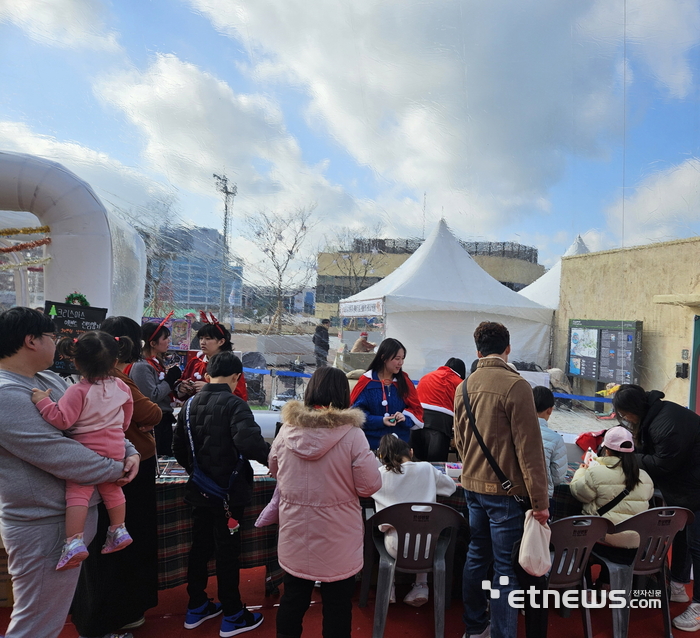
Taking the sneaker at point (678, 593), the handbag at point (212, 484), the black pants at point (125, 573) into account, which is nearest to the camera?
the black pants at point (125, 573)

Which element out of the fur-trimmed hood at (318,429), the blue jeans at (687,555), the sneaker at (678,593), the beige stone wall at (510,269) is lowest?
the sneaker at (678,593)

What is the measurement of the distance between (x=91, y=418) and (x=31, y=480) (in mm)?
248

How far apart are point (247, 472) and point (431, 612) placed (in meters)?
1.36

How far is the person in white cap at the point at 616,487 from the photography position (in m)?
2.28

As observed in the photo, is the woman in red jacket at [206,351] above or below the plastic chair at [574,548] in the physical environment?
above

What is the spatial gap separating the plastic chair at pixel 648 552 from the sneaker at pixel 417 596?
93 centimetres

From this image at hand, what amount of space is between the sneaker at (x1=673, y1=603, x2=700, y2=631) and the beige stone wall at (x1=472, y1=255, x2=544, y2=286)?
899 cm

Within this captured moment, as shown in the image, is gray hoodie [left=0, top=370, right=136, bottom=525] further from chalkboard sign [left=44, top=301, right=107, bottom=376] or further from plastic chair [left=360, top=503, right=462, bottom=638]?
chalkboard sign [left=44, top=301, right=107, bottom=376]

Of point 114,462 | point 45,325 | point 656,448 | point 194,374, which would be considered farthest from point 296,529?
point 656,448

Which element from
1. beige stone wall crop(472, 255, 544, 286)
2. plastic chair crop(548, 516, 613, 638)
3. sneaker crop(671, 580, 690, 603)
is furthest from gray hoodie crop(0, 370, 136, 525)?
beige stone wall crop(472, 255, 544, 286)

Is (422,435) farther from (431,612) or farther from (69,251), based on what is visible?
(69,251)

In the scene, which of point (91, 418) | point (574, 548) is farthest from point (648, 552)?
point (91, 418)

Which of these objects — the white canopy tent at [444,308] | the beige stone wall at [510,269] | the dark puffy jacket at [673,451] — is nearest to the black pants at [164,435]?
the dark puffy jacket at [673,451]

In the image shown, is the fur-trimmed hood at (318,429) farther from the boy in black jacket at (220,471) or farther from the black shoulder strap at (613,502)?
the black shoulder strap at (613,502)
